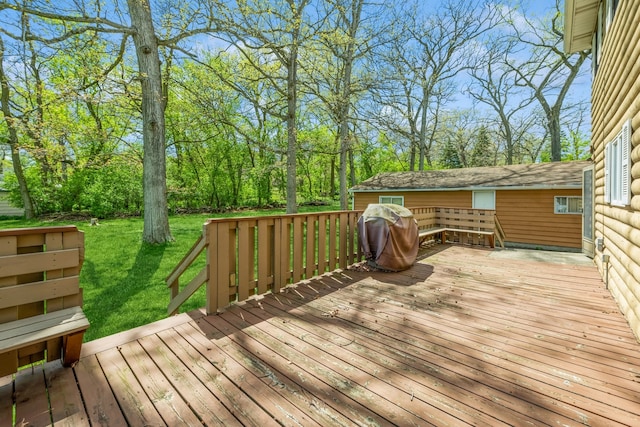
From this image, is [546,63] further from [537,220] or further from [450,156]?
[537,220]

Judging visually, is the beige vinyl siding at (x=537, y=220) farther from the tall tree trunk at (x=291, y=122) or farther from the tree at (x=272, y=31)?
the tree at (x=272, y=31)

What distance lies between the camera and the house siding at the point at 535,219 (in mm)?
10133

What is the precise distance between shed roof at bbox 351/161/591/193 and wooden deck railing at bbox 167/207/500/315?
8.77m

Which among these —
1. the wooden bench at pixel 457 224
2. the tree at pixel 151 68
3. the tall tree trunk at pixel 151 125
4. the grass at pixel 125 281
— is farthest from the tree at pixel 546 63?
the grass at pixel 125 281

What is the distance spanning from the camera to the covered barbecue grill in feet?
15.8

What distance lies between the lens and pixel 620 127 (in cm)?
325

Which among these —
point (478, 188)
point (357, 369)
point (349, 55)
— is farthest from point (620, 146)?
point (349, 55)

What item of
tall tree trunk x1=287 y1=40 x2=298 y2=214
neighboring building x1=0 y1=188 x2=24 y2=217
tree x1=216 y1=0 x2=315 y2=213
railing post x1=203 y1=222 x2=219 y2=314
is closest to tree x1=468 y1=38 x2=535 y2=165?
tree x1=216 y1=0 x2=315 y2=213

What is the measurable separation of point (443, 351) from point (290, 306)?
5.44ft

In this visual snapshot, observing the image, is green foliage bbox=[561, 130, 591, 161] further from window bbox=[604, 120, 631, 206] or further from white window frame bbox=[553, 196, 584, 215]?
window bbox=[604, 120, 631, 206]

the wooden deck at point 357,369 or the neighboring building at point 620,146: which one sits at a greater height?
the neighboring building at point 620,146

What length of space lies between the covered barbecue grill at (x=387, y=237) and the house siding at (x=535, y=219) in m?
8.28

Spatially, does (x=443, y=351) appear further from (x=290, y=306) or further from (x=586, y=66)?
(x=586, y=66)

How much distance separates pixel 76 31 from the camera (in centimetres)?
691
